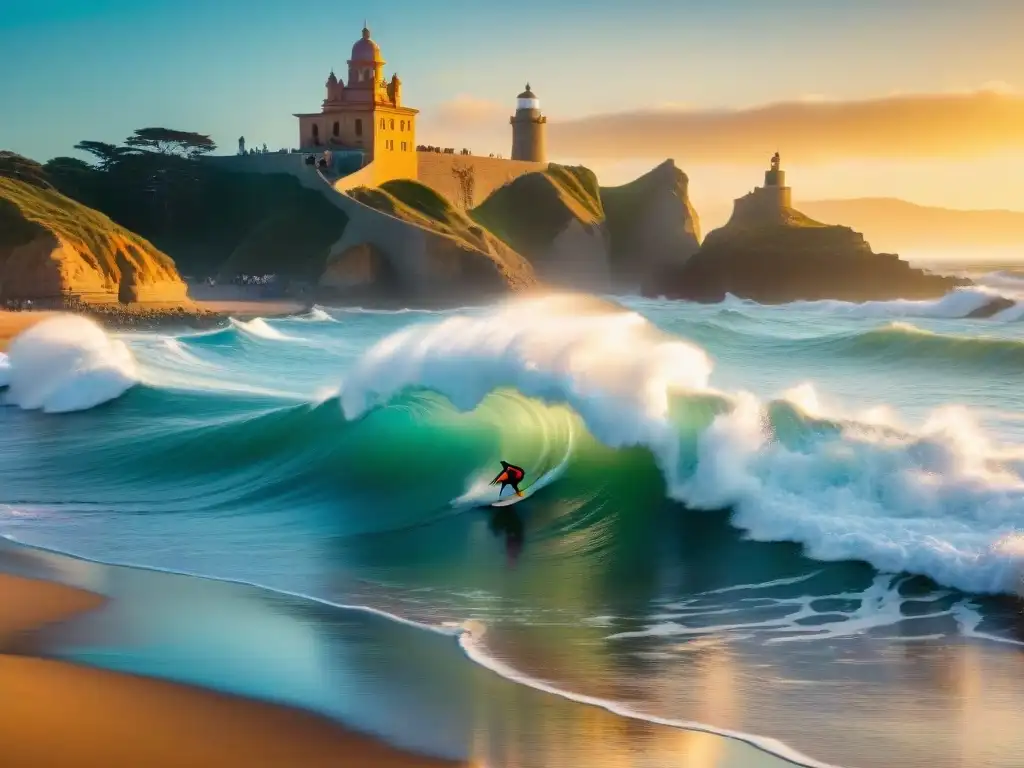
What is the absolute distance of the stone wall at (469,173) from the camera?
66.6 m

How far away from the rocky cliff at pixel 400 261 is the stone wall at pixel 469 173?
7.51 meters

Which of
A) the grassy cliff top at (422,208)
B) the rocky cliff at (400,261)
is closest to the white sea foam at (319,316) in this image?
the rocky cliff at (400,261)

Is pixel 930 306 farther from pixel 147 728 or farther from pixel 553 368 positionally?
pixel 147 728

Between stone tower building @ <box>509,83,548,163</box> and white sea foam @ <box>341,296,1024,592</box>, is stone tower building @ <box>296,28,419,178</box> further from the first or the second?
white sea foam @ <box>341,296,1024,592</box>

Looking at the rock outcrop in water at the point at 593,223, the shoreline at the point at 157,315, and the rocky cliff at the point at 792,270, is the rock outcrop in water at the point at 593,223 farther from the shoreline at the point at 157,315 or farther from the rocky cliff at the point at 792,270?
the shoreline at the point at 157,315

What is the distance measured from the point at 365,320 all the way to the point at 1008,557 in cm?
4011

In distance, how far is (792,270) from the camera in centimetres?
6391

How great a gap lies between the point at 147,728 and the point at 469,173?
219 ft

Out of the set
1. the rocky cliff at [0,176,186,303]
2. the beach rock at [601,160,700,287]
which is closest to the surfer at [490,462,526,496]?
the rocky cliff at [0,176,186,303]

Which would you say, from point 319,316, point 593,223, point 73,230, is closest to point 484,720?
point 73,230

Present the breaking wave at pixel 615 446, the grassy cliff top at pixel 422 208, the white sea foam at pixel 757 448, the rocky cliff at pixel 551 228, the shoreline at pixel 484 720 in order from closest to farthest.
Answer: the shoreline at pixel 484 720, the white sea foam at pixel 757 448, the breaking wave at pixel 615 446, the grassy cliff top at pixel 422 208, the rocky cliff at pixel 551 228

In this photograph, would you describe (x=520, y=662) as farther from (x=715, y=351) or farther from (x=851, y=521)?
(x=715, y=351)

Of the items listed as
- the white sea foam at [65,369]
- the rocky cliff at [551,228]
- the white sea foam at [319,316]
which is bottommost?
the white sea foam at [65,369]

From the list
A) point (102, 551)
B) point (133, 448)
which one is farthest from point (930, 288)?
point (102, 551)
